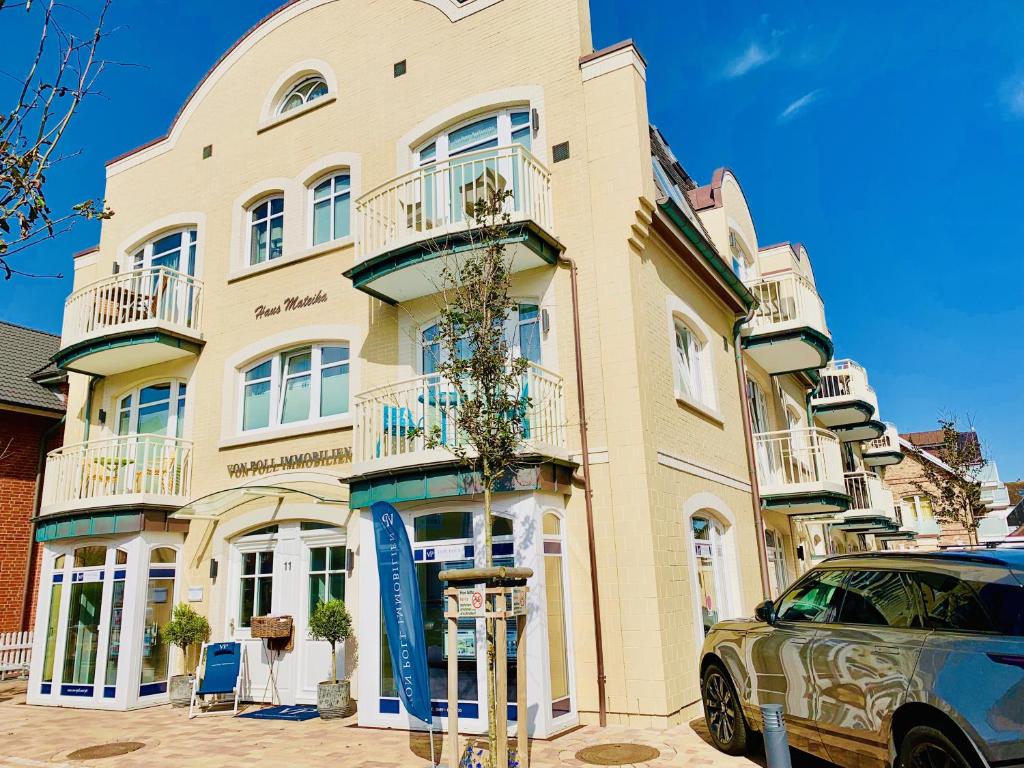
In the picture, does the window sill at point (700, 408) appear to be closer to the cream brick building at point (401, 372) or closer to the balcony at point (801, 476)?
the cream brick building at point (401, 372)

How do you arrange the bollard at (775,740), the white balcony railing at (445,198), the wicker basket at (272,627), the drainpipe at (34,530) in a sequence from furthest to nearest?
the drainpipe at (34,530), the wicker basket at (272,627), the white balcony railing at (445,198), the bollard at (775,740)

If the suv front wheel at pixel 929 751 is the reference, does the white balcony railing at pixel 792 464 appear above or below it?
above

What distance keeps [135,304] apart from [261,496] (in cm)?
468

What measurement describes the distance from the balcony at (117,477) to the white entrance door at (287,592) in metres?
1.72

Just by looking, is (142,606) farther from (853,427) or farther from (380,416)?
(853,427)

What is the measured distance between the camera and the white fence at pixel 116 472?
44.0 ft

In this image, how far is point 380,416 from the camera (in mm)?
10852

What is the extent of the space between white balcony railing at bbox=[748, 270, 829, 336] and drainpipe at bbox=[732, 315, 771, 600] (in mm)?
679

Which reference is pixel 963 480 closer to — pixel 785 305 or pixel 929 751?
pixel 785 305

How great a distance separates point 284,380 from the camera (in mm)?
13531

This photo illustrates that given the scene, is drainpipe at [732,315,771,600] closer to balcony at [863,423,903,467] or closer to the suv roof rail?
the suv roof rail

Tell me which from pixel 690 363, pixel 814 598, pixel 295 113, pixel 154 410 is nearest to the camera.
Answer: pixel 814 598

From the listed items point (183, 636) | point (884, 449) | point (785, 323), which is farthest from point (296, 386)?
point (884, 449)

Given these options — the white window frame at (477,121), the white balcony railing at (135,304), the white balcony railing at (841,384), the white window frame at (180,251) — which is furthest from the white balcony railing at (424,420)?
the white balcony railing at (841,384)
